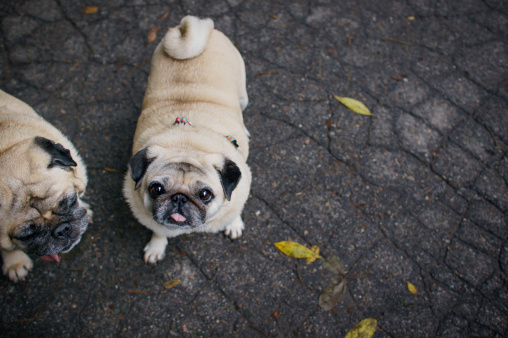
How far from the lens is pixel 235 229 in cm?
329

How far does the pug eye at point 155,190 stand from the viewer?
7.63ft

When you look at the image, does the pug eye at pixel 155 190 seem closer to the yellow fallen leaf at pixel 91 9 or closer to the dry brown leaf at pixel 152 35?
the dry brown leaf at pixel 152 35

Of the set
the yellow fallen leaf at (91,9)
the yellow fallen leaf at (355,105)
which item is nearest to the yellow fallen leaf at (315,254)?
the yellow fallen leaf at (355,105)

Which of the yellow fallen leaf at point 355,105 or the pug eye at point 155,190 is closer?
the pug eye at point 155,190

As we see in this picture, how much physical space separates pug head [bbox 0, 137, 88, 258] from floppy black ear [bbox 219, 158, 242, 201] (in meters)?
1.13

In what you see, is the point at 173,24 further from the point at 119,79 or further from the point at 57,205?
the point at 57,205

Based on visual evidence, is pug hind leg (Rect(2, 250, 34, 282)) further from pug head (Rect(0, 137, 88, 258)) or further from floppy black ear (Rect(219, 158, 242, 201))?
floppy black ear (Rect(219, 158, 242, 201))

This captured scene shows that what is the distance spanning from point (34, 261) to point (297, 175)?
2730 mm

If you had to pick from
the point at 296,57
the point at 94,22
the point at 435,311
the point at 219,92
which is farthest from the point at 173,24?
the point at 435,311

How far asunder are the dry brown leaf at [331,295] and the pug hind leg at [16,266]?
2736 mm

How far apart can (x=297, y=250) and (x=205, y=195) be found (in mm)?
1353

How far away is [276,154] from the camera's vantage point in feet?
12.4

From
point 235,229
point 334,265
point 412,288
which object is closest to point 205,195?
point 235,229

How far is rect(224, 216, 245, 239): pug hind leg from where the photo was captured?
328 cm
